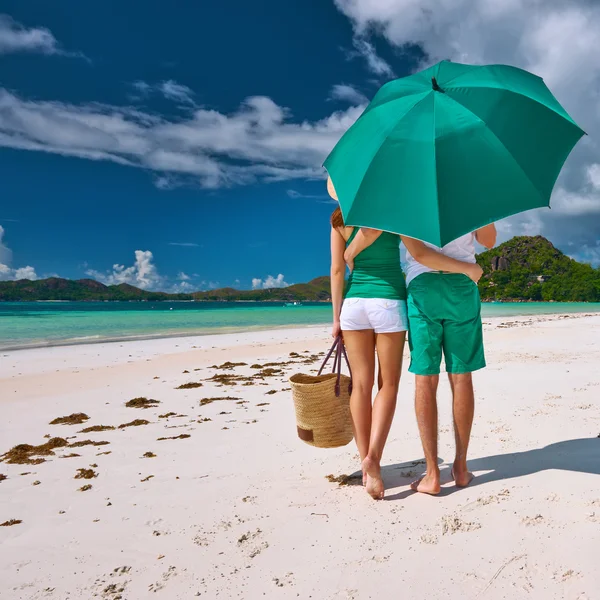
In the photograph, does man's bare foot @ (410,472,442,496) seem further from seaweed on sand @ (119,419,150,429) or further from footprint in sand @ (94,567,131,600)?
seaweed on sand @ (119,419,150,429)

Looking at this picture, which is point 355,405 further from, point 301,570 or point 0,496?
point 0,496

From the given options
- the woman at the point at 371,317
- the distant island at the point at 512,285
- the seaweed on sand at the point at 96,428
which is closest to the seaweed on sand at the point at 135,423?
the seaweed on sand at the point at 96,428

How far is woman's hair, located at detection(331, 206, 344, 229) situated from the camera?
301 cm

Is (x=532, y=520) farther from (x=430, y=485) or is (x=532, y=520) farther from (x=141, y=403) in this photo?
(x=141, y=403)

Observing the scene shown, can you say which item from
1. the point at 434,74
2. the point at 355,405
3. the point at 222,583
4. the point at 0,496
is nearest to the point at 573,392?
the point at 355,405

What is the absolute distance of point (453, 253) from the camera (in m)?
2.88

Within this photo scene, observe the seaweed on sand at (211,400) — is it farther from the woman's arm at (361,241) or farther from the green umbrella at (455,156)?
the green umbrella at (455,156)

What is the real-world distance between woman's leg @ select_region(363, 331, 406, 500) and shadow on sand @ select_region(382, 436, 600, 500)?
0.55ft

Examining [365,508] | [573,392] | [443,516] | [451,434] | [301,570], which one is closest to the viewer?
[301,570]

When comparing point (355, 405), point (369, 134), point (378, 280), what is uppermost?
point (369, 134)

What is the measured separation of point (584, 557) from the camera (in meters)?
2.05

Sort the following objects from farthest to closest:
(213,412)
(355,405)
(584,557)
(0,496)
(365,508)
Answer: (213,412) < (0,496) < (355,405) < (365,508) < (584,557)

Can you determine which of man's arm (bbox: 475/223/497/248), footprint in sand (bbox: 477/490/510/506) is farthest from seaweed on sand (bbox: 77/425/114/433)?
man's arm (bbox: 475/223/497/248)

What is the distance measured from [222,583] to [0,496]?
2262 mm
